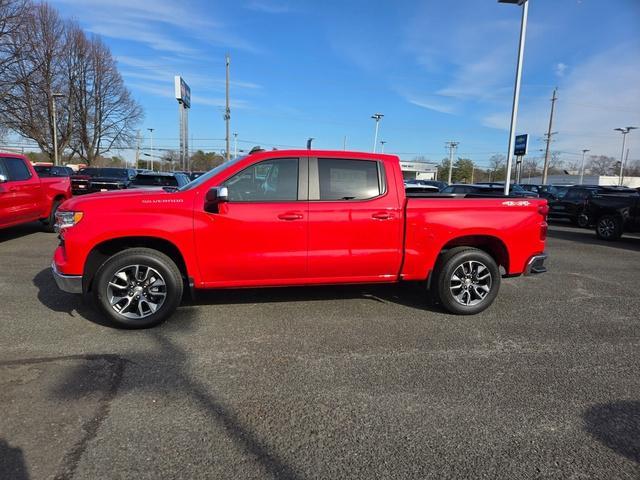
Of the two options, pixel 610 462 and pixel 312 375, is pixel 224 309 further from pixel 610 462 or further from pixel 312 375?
pixel 610 462

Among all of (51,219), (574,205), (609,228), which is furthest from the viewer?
(574,205)

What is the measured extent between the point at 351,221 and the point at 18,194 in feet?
25.7

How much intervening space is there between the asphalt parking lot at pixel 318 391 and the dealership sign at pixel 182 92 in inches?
2477

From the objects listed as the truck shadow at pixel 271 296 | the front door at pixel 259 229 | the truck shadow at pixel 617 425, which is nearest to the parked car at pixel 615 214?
the truck shadow at pixel 271 296

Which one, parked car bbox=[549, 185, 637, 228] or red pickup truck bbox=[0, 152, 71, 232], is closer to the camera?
red pickup truck bbox=[0, 152, 71, 232]

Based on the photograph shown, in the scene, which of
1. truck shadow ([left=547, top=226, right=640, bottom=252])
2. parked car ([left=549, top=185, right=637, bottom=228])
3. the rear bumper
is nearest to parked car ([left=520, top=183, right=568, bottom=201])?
parked car ([left=549, top=185, right=637, bottom=228])

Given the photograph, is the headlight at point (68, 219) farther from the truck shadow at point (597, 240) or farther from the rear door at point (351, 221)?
the truck shadow at point (597, 240)

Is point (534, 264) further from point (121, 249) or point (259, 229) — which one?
point (121, 249)

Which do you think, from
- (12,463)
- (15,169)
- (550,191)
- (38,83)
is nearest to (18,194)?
(15,169)

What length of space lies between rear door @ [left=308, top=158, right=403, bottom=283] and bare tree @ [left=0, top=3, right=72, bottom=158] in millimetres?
31377

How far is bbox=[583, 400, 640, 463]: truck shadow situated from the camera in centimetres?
273

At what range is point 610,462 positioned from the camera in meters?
2.59

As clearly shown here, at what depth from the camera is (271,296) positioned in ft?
18.8

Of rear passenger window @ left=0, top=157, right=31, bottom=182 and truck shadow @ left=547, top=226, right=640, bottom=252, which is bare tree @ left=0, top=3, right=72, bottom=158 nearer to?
rear passenger window @ left=0, top=157, right=31, bottom=182
